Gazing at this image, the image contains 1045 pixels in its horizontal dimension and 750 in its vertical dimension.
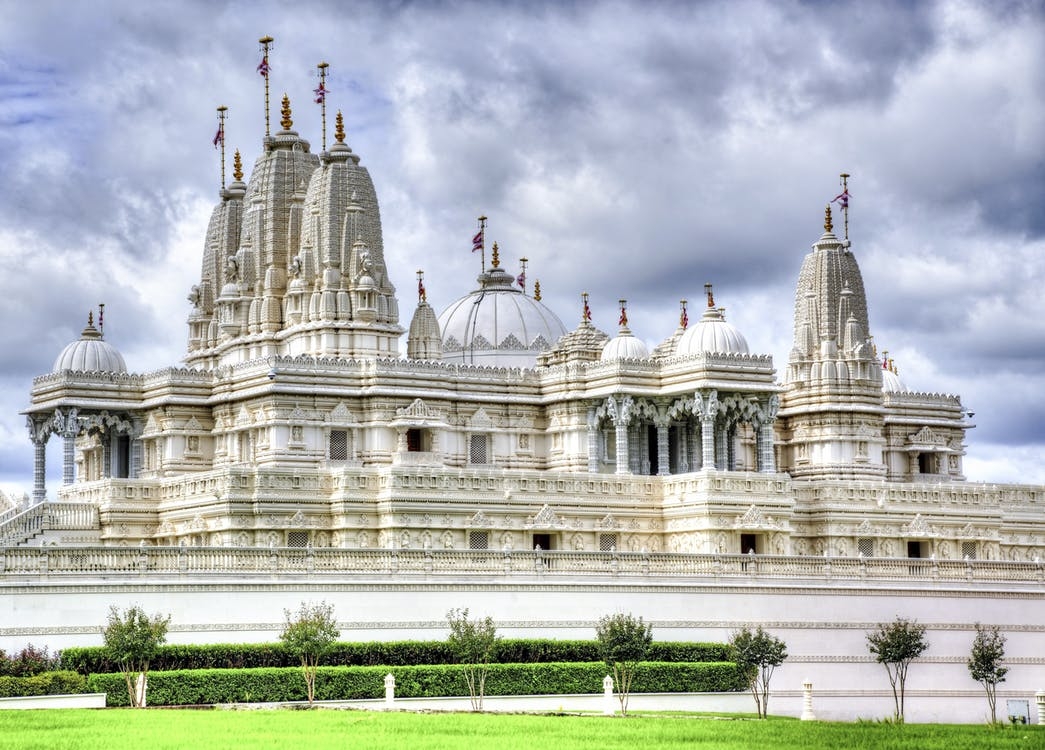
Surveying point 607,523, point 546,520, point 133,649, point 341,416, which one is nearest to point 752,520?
point 607,523

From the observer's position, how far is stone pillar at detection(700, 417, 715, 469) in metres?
79.2

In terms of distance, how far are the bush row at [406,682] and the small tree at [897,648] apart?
5952 millimetres

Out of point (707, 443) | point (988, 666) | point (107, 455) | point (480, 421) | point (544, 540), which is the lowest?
point (988, 666)

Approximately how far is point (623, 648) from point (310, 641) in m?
9.19

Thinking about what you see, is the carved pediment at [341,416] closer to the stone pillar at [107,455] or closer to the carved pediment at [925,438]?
the stone pillar at [107,455]

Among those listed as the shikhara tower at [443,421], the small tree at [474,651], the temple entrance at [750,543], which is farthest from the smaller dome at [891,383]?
the small tree at [474,651]

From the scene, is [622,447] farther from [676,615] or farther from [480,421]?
[676,615]

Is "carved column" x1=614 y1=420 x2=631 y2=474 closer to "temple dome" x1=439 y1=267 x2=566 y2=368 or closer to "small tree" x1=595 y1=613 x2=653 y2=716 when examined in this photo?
"temple dome" x1=439 y1=267 x2=566 y2=368

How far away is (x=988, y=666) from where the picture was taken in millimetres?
65375

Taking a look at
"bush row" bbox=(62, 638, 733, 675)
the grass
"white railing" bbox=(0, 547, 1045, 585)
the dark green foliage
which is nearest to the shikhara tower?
"white railing" bbox=(0, 547, 1045, 585)

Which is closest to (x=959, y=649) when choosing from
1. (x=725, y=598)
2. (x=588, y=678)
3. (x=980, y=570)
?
(x=980, y=570)

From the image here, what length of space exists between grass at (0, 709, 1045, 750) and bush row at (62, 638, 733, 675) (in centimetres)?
471

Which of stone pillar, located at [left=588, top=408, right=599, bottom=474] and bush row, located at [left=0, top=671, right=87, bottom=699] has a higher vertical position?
stone pillar, located at [left=588, top=408, right=599, bottom=474]

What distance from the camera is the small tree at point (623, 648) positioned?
186 feet
